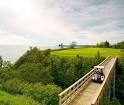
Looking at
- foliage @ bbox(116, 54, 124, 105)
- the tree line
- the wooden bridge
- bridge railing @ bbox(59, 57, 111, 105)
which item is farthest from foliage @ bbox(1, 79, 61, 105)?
foliage @ bbox(116, 54, 124, 105)

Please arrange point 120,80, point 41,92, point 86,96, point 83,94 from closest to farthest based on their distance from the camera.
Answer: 1. point 86,96
2. point 83,94
3. point 41,92
4. point 120,80

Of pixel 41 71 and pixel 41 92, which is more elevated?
pixel 41 71

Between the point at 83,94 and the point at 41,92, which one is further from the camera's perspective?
the point at 41,92

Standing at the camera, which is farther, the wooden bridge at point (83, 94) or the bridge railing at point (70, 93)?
the wooden bridge at point (83, 94)

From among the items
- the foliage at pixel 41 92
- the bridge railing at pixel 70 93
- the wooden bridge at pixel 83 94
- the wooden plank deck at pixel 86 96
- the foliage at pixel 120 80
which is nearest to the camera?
the bridge railing at pixel 70 93

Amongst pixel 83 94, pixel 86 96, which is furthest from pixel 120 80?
pixel 86 96

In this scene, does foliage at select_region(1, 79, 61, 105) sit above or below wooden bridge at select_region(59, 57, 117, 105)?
below

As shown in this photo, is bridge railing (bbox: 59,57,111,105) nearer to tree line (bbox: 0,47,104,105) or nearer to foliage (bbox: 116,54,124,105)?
tree line (bbox: 0,47,104,105)

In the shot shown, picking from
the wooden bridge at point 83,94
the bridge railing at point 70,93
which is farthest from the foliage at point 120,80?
the bridge railing at point 70,93

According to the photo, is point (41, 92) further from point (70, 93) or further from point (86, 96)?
point (70, 93)

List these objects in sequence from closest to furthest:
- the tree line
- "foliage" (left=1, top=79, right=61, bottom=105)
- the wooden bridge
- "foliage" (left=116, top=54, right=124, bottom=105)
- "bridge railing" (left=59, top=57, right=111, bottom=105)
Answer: "bridge railing" (left=59, top=57, right=111, bottom=105) → the wooden bridge → "foliage" (left=1, top=79, right=61, bottom=105) → the tree line → "foliage" (left=116, top=54, right=124, bottom=105)

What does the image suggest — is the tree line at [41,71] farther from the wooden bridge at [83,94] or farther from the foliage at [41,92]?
the wooden bridge at [83,94]

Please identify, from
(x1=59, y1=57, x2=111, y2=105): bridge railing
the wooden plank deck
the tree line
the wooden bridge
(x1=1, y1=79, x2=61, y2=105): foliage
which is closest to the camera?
(x1=59, y1=57, x2=111, y2=105): bridge railing

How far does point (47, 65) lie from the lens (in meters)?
64.7
